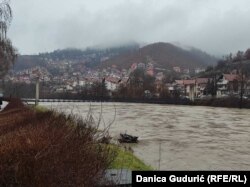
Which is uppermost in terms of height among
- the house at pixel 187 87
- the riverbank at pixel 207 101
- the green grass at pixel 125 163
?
the house at pixel 187 87

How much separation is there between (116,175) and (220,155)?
567 inches

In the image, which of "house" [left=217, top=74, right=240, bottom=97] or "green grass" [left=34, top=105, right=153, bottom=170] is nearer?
"green grass" [left=34, top=105, right=153, bottom=170]

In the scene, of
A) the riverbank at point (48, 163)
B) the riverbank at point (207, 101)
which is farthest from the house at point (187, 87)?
the riverbank at point (48, 163)

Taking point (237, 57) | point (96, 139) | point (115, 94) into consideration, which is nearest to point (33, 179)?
point (96, 139)

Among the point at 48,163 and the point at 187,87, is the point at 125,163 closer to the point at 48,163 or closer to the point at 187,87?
the point at 48,163

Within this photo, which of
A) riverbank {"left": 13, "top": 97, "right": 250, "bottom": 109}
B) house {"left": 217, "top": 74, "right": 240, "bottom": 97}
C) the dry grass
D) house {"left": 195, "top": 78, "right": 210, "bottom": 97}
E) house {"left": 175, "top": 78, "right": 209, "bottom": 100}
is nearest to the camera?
the dry grass

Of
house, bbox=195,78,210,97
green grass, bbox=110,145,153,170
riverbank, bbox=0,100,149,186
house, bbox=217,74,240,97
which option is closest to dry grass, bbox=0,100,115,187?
riverbank, bbox=0,100,149,186

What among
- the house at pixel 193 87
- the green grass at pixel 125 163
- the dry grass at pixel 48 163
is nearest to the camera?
the dry grass at pixel 48 163

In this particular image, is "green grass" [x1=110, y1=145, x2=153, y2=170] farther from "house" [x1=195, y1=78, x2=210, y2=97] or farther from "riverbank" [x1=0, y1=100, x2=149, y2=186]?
"house" [x1=195, y1=78, x2=210, y2=97]

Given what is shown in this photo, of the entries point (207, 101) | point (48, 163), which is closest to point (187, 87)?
point (207, 101)

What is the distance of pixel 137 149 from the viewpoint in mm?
22469

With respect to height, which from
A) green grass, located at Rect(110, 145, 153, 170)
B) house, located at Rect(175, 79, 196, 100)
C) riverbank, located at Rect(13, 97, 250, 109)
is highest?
house, located at Rect(175, 79, 196, 100)

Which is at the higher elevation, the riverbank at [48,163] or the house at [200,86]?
the house at [200,86]

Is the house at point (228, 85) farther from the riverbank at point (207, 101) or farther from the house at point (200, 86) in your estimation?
the riverbank at point (207, 101)
